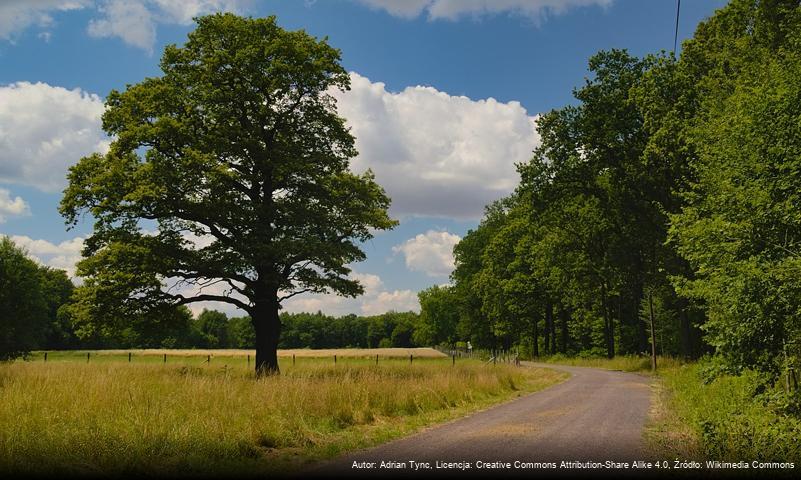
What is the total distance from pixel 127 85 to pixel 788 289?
2613 cm

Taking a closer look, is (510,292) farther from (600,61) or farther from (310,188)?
(310,188)

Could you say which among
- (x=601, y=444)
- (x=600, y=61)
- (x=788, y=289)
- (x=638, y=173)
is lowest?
(x=601, y=444)

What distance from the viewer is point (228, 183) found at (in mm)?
24812

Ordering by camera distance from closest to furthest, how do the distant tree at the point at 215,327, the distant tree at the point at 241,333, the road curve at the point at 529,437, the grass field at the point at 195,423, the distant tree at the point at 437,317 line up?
the grass field at the point at 195,423 → the road curve at the point at 529,437 → the distant tree at the point at 437,317 → the distant tree at the point at 241,333 → the distant tree at the point at 215,327

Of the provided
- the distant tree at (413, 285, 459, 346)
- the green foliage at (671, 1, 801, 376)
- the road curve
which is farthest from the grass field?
the distant tree at (413, 285, 459, 346)

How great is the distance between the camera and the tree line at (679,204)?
43.7ft

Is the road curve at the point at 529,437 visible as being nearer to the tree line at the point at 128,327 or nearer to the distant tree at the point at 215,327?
the tree line at the point at 128,327

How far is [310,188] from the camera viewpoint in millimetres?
25812

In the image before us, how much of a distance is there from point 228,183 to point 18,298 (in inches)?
1594

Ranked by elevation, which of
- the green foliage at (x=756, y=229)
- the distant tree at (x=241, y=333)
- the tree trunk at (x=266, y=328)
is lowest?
the distant tree at (x=241, y=333)

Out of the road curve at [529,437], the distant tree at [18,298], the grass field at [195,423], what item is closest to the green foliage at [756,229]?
the road curve at [529,437]

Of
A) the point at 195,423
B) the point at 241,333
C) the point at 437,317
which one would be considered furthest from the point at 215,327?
the point at 195,423

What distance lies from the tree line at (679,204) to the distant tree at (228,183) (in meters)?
14.6

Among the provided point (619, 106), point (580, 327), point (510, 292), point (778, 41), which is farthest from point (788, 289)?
point (580, 327)
